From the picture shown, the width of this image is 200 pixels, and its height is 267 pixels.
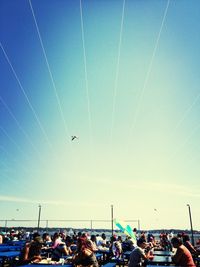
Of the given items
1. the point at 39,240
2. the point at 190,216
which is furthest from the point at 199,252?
the point at 190,216

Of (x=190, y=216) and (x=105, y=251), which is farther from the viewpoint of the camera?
(x=190, y=216)

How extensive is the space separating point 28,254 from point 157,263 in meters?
4.11

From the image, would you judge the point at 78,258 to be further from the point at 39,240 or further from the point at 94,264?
the point at 39,240

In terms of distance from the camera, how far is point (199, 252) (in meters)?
11.6

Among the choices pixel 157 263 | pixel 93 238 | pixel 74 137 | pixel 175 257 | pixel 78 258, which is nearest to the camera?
pixel 78 258

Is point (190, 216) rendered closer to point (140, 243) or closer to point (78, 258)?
point (140, 243)

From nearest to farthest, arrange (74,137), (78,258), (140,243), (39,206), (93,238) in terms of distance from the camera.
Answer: (78,258) < (140,243) < (93,238) < (74,137) < (39,206)

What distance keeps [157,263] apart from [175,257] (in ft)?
4.57

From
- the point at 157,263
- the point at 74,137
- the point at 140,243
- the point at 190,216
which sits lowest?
the point at 157,263

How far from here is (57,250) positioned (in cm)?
863

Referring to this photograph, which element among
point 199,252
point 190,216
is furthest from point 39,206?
point 199,252

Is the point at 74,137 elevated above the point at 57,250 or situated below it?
above

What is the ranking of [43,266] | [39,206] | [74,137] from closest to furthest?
[43,266] → [74,137] → [39,206]

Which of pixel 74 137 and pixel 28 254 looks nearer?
pixel 28 254
